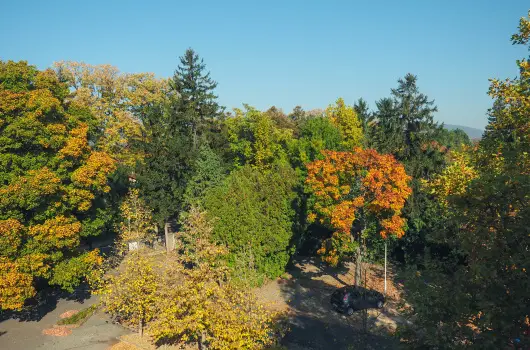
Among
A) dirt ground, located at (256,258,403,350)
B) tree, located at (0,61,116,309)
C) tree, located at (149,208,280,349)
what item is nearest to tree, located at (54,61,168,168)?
tree, located at (0,61,116,309)

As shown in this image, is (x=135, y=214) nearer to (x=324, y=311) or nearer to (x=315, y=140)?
(x=315, y=140)

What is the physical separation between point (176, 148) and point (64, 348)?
17653mm

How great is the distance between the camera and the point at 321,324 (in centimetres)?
2223

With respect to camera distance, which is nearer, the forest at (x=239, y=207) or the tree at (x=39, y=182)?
the forest at (x=239, y=207)

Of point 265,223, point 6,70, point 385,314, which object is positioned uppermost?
point 6,70

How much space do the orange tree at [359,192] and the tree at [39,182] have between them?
14.9 metres

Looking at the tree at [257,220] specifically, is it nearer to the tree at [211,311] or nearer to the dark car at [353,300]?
the dark car at [353,300]

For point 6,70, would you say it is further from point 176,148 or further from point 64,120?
point 176,148

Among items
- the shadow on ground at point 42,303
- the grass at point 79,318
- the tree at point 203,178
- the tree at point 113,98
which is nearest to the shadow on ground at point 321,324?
the tree at point 203,178

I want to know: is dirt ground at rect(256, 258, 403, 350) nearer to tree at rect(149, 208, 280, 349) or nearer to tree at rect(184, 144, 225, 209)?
tree at rect(149, 208, 280, 349)

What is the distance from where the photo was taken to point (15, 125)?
69.5 feet

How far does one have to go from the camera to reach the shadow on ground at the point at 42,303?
23.8 metres

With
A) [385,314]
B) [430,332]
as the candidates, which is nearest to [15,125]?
[430,332]

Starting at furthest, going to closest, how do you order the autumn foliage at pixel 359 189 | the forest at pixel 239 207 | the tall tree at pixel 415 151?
1. the tall tree at pixel 415 151
2. the autumn foliage at pixel 359 189
3. the forest at pixel 239 207
